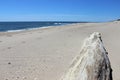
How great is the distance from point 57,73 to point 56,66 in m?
0.69

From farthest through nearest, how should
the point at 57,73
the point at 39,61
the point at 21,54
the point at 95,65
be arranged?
1. the point at 21,54
2. the point at 39,61
3. the point at 57,73
4. the point at 95,65

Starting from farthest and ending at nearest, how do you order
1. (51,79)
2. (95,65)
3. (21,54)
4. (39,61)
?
(21,54)
(39,61)
(51,79)
(95,65)

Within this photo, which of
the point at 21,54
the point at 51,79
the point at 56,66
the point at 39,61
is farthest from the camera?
the point at 21,54

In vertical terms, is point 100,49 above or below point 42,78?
above

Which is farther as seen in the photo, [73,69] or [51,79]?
[51,79]

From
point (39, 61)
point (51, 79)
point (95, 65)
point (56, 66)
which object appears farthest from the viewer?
point (39, 61)

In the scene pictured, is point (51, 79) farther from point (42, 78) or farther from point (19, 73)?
point (19, 73)

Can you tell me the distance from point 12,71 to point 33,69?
0.59 metres

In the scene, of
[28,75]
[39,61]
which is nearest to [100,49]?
[28,75]

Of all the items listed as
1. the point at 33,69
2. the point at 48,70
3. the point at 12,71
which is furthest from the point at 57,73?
the point at 12,71

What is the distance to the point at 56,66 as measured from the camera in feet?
21.6

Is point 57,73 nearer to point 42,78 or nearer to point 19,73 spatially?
point 42,78

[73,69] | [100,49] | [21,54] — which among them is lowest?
[21,54]

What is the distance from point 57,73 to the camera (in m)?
5.89
